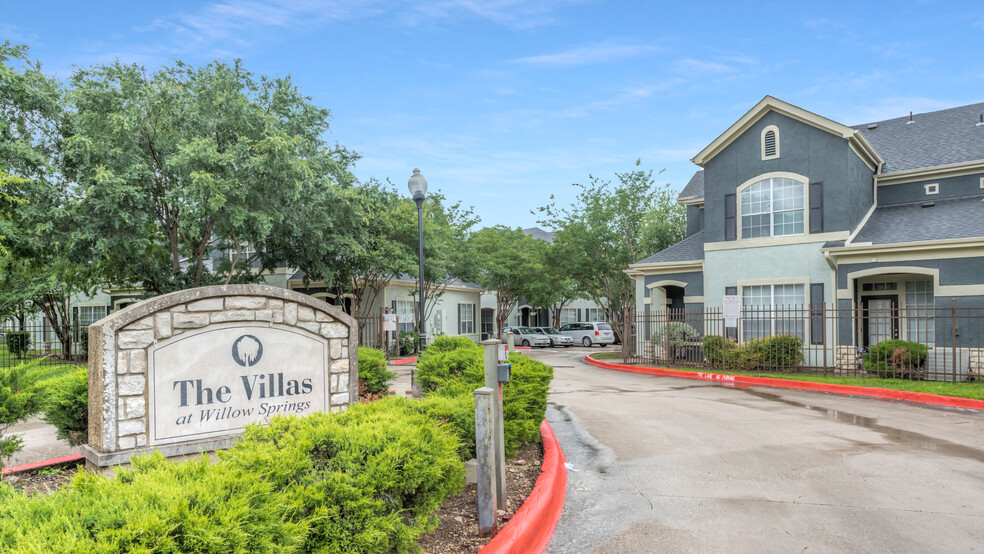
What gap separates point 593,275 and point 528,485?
2520 cm

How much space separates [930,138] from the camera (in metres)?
21.9

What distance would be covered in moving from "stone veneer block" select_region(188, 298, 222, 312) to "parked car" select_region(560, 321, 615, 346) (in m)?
32.3

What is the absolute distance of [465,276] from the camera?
34406 mm

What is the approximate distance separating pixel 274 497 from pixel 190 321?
349cm

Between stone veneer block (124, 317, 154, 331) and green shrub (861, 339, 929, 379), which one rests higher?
stone veneer block (124, 317, 154, 331)

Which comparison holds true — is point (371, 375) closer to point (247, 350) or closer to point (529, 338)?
point (247, 350)

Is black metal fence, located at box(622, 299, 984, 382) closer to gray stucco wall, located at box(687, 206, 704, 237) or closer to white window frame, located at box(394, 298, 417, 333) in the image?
gray stucco wall, located at box(687, 206, 704, 237)

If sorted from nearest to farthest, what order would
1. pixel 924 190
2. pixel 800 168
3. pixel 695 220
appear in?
pixel 800 168 → pixel 924 190 → pixel 695 220

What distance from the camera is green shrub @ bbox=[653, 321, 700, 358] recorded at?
68.5 feet

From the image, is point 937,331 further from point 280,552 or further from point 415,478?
point 280,552

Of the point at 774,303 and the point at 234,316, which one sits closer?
the point at 234,316

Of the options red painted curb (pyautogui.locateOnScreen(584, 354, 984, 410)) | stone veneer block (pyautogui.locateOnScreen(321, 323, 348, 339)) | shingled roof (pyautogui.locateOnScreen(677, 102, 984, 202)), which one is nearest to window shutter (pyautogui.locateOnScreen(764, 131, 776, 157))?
shingled roof (pyautogui.locateOnScreen(677, 102, 984, 202))

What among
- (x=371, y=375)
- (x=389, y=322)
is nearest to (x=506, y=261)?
(x=389, y=322)

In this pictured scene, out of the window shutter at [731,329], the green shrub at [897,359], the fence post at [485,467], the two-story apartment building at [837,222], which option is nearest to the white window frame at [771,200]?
the two-story apartment building at [837,222]
